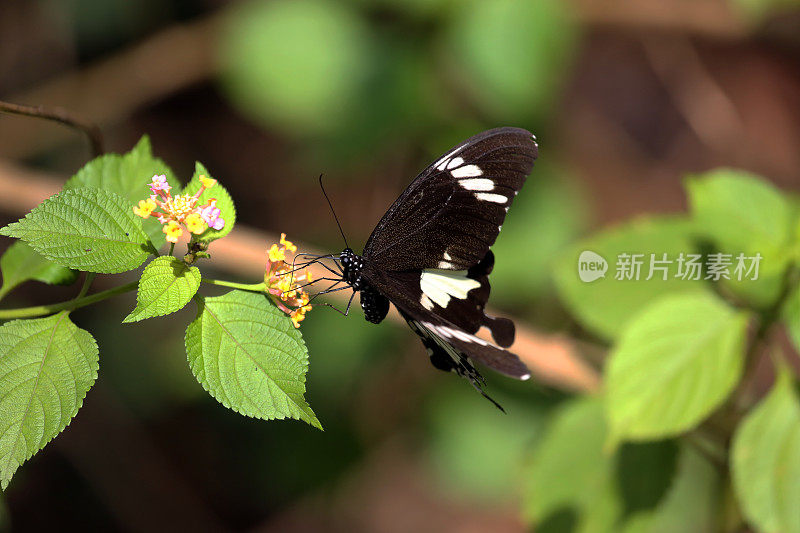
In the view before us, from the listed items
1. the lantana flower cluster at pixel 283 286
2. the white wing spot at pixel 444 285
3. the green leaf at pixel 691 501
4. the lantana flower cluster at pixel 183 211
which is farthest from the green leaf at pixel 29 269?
the green leaf at pixel 691 501

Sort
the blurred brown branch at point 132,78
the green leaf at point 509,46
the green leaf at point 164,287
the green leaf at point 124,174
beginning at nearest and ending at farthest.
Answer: the green leaf at point 164,287 < the green leaf at point 124,174 < the green leaf at point 509,46 < the blurred brown branch at point 132,78

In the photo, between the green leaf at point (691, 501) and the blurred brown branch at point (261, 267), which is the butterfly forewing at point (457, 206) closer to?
the blurred brown branch at point (261, 267)

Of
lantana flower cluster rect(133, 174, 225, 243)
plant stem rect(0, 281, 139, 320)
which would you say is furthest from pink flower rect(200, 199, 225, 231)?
plant stem rect(0, 281, 139, 320)

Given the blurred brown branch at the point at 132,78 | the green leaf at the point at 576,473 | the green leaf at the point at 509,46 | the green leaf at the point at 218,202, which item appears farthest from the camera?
the blurred brown branch at the point at 132,78

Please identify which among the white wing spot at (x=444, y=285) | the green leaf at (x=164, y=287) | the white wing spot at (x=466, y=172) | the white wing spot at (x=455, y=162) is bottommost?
the white wing spot at (x=444, y=285)

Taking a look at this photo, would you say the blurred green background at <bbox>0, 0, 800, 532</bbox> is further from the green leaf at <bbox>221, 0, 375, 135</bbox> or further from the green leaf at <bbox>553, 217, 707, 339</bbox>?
the green leaf at <bbox>553, 217, 707, 339</bbox>

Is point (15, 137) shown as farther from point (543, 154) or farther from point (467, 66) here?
point (543, 154)
